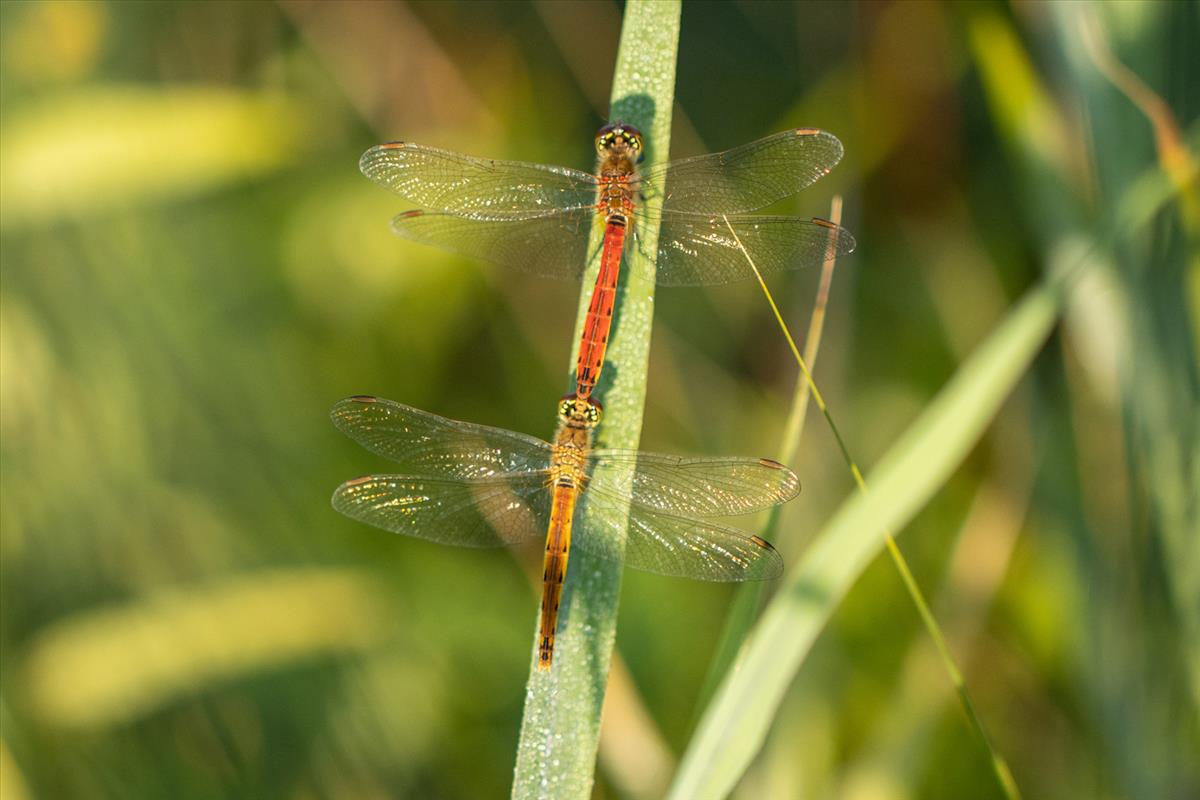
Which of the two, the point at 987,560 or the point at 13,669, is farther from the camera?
the point at 987,560

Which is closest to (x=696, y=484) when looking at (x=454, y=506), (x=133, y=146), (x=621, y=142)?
(x=454, y=506)

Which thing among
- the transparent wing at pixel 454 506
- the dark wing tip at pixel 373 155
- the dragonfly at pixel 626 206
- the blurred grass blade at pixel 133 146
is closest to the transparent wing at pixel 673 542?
the transparent wing at pixel 454 506

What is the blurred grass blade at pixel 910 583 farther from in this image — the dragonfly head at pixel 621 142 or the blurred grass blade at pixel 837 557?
the dragonfly head at pixel 621 142

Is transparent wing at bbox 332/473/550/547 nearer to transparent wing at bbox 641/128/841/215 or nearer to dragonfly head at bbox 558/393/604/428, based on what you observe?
dragonfly head at bbox 558/393/604/428

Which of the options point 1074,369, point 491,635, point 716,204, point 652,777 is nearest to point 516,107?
point 716,204

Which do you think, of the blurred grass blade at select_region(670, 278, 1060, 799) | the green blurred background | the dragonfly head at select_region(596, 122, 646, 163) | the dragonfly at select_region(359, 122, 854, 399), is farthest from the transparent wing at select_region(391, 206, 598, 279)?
the blurred grass blade at select_region(670, 278, 1060, 799)

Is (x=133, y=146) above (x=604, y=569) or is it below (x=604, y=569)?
above

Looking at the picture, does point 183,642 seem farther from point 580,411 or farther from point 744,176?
point 744,176

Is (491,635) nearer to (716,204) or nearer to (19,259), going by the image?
(716,204)
